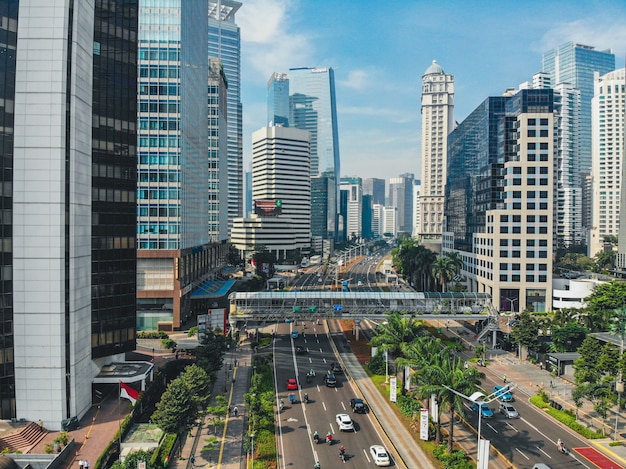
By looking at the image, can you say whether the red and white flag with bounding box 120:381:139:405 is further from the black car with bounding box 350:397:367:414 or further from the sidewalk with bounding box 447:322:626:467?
the sidewalk with bounding box 447:322:626:467

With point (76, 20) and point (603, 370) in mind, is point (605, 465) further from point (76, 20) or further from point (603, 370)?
point (76, 20)

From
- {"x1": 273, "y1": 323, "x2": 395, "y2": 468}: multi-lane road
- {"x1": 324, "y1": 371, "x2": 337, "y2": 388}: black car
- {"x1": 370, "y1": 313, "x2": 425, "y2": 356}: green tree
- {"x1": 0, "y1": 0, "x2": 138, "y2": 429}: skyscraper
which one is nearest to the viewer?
{"x1": 273, "y1": 323, "x2": 395, "y2": 468}: multi-lane road

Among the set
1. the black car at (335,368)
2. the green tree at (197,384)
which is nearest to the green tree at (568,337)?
the black car at (335,368)

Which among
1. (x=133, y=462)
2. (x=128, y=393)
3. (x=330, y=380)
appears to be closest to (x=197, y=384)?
(x=128, y=393)

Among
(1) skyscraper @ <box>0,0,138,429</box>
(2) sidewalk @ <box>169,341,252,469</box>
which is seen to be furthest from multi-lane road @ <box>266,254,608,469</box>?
(1) skyscraper @ <box>0,0,138,429</box>

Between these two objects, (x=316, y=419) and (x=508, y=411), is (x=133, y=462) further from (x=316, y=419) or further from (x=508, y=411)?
(x=508, y=411)

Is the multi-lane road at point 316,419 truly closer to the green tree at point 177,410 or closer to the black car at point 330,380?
the black car at point 330,380
